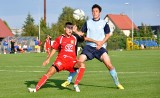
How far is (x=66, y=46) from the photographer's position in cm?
1105

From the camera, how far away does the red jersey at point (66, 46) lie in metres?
11.0

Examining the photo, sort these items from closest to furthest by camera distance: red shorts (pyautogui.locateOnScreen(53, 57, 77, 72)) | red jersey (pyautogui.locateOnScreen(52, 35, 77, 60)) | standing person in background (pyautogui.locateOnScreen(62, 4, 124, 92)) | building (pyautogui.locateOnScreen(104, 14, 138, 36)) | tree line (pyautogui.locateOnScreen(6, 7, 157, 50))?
red shorts (pyautogui.locateOnScreen(53, 57, 77, 72)) → red jersey (pyautogui.locateOnScreen(52, 35, 77, 60)) → standing person in background (pyautogui.locateOnScreen(62, 4, 124, 92)) → tree line (pyautogui.locateOnScreen(6, 7, 157, 50)) → building (pyautogui.locateOnScreen(104, 14, 138, 36))

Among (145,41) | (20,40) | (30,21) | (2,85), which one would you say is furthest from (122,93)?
(30,21)

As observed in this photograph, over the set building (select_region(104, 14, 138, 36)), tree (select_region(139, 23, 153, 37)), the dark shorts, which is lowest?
the dark shorts

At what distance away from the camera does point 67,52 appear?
1102 cm

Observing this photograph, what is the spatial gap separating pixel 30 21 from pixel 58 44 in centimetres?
9857

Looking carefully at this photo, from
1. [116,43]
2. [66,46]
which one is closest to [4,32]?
[116,43]

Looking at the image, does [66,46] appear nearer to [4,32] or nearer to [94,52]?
[94,52]

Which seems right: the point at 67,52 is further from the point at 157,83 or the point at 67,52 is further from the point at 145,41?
the point at 145,41

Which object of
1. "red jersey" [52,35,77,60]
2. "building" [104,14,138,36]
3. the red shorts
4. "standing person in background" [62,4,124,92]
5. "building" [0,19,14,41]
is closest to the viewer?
the red shorts

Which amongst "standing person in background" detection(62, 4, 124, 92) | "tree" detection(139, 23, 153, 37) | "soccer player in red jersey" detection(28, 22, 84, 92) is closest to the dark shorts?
"standing person in background" detection(62, 4, 124, 92)

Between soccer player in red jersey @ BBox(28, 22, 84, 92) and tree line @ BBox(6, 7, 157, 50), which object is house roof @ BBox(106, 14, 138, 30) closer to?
tree line @ BBox(6, 7, 157, 50)

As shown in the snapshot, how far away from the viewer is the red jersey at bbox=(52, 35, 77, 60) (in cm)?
1100

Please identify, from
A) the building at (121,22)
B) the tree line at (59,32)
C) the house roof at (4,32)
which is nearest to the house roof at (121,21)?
the building at (121,22)
